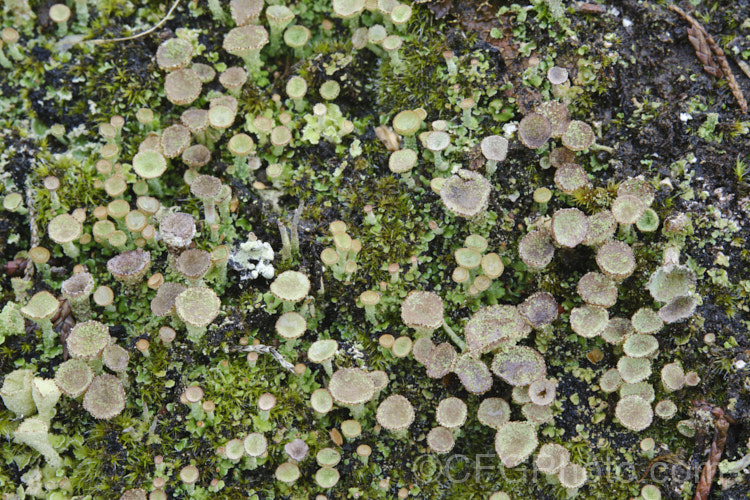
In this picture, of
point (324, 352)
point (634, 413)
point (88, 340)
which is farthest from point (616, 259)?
point (88, 340)

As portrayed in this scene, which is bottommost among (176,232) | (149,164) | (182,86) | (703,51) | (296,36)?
(176,232)

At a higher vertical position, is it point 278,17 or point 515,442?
point 278,17

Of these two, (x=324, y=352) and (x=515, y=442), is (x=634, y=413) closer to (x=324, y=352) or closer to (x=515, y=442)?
(x=515, y=442)

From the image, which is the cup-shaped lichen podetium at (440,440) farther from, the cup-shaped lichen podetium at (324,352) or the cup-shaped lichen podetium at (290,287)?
the cup-shaped lichen podetium at (290,287)

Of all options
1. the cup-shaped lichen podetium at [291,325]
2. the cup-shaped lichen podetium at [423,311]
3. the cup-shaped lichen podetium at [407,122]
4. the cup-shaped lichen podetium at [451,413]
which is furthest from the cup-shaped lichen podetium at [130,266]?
the cup-shaped lichen podetium at [451,413]

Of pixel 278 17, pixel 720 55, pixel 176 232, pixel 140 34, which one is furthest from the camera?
pixel 140 34

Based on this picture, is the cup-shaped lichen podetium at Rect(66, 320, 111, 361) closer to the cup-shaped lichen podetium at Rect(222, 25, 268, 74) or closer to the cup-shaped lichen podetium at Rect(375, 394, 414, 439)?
the cup-shaped lichen podetium at Rect(375, 394, 414, 439)

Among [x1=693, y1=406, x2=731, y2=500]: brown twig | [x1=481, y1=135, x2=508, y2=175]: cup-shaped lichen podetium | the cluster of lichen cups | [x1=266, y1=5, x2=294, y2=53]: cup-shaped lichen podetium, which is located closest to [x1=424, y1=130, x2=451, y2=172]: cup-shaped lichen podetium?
the cluster of lichen cups
